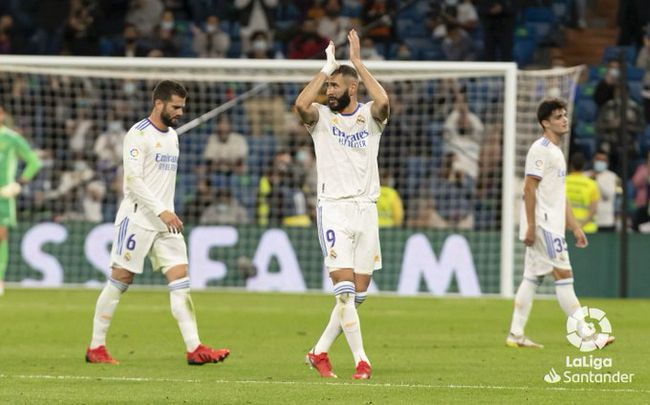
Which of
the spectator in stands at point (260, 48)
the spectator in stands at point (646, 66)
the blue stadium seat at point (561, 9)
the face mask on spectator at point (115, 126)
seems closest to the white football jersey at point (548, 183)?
the face mask on spectator at point (115, 126)

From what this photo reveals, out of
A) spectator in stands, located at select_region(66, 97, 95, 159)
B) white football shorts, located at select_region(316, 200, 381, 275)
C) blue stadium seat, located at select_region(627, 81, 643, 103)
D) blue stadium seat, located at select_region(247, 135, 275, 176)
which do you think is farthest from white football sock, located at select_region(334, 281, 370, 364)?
blue stadium seat, located at select_region(627, 81, 643, 103)

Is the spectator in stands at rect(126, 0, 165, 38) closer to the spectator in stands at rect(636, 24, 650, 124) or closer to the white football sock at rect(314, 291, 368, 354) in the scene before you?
the spectator in stands at rect(636, 24, 650, 124)

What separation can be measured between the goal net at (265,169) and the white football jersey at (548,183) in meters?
7.13

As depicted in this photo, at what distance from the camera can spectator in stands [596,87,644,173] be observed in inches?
875

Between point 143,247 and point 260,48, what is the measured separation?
558 inches

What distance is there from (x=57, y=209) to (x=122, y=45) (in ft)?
16.9

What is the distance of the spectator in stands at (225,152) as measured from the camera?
22.7 m

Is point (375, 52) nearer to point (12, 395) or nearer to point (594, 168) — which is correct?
point (594, 168)

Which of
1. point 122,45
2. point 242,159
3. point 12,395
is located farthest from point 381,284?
point 12,395

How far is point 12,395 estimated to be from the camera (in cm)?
952

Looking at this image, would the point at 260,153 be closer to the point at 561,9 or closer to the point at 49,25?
the point at 49,25

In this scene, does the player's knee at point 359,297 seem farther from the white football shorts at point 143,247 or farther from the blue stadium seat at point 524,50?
the blue stadium seat at point 524,50

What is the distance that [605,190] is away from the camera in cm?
2166

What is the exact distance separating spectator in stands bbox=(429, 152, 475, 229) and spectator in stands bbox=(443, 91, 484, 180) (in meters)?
0.09
